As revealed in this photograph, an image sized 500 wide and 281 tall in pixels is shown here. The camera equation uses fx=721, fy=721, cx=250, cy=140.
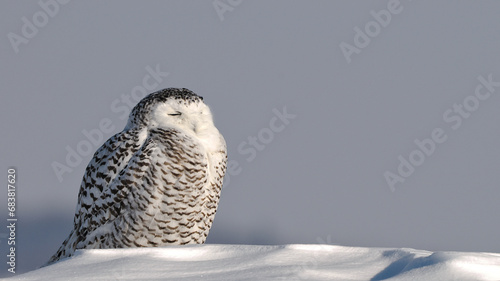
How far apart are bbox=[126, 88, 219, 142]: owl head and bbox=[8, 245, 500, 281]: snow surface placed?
166 centimetres

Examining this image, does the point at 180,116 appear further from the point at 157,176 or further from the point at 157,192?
the point at 157,192

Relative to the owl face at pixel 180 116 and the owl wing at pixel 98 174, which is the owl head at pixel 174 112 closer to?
the owl face at pixel 180 116

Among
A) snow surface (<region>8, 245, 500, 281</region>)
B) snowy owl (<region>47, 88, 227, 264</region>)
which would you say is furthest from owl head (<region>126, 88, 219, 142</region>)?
snow surface (<region>8, 245, 500, 281</region>)

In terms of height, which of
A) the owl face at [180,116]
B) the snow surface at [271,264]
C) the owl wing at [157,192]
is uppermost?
the owl face at [180,116]

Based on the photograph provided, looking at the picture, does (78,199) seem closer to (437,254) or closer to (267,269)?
(267,269)

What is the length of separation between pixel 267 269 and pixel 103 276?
85 cm

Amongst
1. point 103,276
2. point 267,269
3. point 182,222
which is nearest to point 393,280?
point 267,269

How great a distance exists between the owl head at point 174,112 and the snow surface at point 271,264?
166cm

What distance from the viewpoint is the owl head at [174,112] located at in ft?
18.9

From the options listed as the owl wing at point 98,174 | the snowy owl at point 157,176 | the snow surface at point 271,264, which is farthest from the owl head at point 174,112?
the snow surface at point 271,264

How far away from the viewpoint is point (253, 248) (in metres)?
4.27

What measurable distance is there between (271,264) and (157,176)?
6.41 feet

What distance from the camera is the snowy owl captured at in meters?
5.69

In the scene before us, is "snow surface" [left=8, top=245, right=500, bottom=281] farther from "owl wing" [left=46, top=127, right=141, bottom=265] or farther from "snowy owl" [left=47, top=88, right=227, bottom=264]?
"owl wing" [left=46, top=127, right=141, bottom=265]
